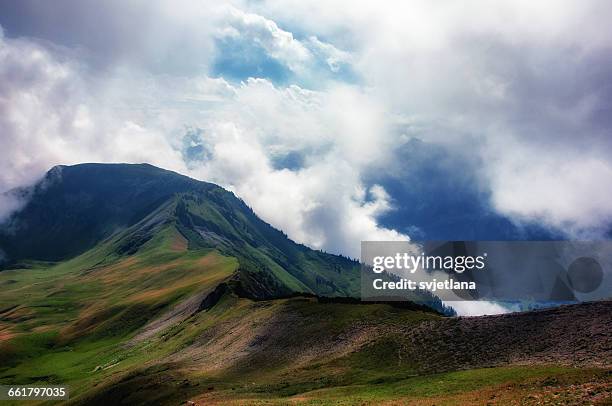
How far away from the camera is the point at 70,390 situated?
114875mm

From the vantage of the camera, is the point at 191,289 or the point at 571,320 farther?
the point at 191,289

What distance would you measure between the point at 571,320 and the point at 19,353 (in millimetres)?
178961

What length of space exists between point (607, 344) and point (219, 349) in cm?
6731

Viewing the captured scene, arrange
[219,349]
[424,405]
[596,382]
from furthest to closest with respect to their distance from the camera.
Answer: [219,349] → [424,405] → [596,382]

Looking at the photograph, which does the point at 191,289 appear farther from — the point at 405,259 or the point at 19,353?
the point at 405,259

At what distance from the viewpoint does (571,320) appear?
58.8m

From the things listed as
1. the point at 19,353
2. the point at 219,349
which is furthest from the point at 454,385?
the point at 19,353

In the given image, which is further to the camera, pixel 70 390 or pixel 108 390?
pixel 70 390

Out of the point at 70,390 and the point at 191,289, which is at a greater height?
the point at 191,289

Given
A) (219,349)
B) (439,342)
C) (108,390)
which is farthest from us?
(219,349)

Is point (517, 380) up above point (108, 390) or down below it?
above

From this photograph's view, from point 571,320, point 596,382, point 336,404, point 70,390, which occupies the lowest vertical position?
point 70,390

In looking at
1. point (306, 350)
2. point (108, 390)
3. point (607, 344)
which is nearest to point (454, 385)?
point (607, 344)

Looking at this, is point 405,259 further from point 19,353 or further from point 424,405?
point 19,353
